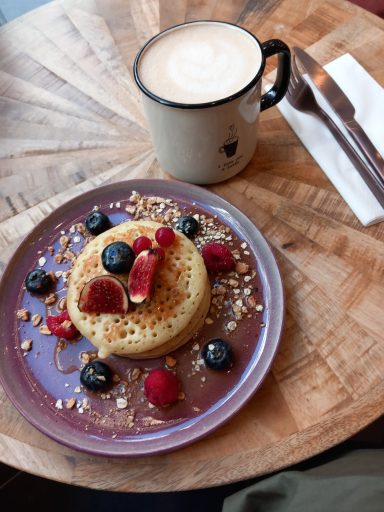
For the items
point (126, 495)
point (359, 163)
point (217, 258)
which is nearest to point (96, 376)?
point (217, 258)

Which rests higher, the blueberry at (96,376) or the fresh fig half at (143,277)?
the fresh fig half at (143,277)

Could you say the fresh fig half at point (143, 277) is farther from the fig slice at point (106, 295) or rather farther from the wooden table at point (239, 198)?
the wooden table at point (239, 198)

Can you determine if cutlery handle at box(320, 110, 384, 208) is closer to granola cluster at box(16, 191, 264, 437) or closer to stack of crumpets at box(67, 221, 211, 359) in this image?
granola cluster at box(16, 191, 264, 437)

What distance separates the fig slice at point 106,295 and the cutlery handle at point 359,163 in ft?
1.88

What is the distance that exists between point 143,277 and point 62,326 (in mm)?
199

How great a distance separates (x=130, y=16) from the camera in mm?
1374

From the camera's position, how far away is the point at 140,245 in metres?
0.86

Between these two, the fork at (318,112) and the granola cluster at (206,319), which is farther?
the fork at (318,112)

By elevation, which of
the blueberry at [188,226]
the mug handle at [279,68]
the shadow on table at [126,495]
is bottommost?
the shadow on table at [126,495]

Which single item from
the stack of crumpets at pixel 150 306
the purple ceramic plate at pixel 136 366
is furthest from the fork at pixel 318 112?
the stack of crumpets at pixel 150 306

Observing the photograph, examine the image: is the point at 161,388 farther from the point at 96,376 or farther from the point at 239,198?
the point at 239,198

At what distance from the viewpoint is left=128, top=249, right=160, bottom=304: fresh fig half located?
811 millimetres

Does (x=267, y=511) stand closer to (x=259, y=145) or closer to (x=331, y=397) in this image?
(x=331, y=397)

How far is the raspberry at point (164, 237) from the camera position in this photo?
2.91 ft
